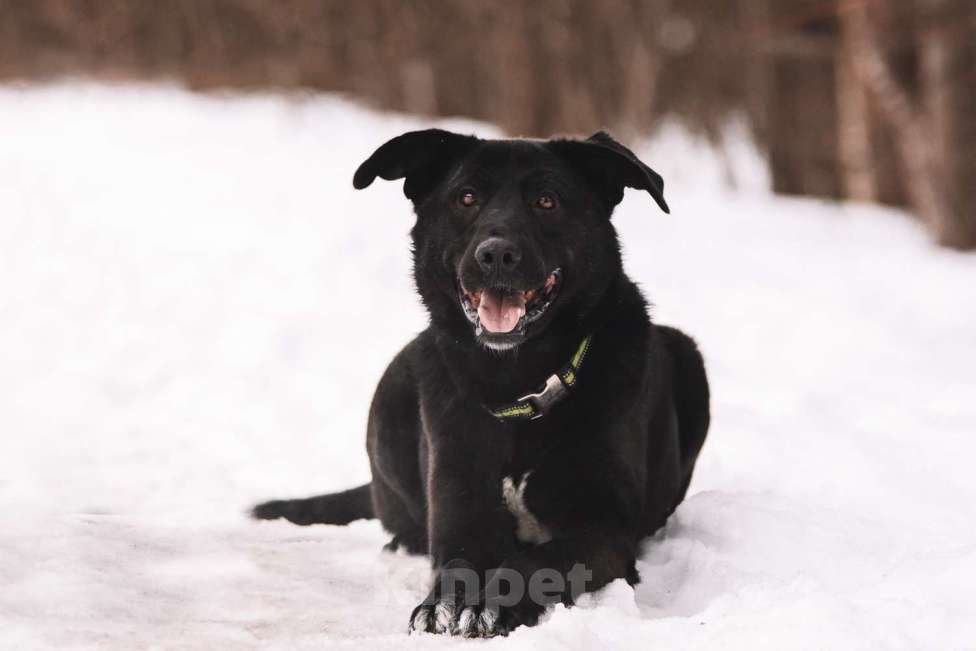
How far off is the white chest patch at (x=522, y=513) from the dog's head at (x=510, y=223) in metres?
0.44

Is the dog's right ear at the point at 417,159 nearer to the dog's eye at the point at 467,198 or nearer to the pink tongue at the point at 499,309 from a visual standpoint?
the dog's eye at the point at 467,198

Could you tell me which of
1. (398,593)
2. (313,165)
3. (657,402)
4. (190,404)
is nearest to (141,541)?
(398,593)

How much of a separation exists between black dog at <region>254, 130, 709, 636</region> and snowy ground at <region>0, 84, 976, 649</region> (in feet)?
0.94

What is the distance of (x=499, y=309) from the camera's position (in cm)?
341

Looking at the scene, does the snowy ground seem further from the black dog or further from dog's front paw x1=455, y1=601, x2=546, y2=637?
the black dog

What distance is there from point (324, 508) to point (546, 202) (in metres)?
1.78

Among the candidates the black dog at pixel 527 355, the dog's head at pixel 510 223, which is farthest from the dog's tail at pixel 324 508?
the dog's head at pixel 510 223

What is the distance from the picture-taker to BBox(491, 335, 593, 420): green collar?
349 cm

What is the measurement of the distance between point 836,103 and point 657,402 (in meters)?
14.4

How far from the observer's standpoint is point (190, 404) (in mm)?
7062

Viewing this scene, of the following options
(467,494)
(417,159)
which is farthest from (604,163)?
(467,494)

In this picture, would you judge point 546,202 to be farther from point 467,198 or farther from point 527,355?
point 527,355

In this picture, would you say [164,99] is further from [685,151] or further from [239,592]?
[239,592]

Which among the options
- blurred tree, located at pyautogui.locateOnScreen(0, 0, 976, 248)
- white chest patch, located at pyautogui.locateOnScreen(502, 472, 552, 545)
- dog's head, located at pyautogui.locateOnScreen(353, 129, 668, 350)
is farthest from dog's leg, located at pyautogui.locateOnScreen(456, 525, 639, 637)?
blurred tree, located at pyautogui.locateOnScreen(0, 0, 976, 248)
